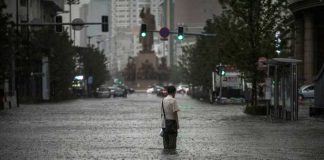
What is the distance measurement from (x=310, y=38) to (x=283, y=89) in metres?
50.7

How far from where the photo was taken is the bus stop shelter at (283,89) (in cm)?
3319

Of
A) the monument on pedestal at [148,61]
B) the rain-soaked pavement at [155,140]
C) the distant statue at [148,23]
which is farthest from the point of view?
the monument on pedestal at [148,61]

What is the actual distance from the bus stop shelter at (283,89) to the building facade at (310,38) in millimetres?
44718

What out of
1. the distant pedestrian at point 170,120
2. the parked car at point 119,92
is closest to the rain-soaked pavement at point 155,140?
the distant pedestrian at point 170,120

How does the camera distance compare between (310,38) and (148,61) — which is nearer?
(310,38)

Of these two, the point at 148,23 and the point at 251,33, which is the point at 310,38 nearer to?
the point at 251,33

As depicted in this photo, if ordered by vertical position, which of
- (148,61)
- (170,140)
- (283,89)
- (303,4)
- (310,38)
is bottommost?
(170,140)

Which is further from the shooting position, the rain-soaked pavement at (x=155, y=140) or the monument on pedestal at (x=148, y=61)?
the monument on pedestal at (x=148, y=61)

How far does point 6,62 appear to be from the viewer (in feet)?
169

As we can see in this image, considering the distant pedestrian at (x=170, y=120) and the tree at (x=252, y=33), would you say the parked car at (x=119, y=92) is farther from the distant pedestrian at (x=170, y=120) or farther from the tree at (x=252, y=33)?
the distant pedestrian at (x=170, y=120)

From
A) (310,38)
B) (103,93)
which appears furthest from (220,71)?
(103,93)

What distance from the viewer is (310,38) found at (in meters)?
84.4

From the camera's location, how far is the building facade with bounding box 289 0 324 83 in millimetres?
82750

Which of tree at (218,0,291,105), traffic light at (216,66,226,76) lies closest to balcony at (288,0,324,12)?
traffic light at (216,66,226,76)
